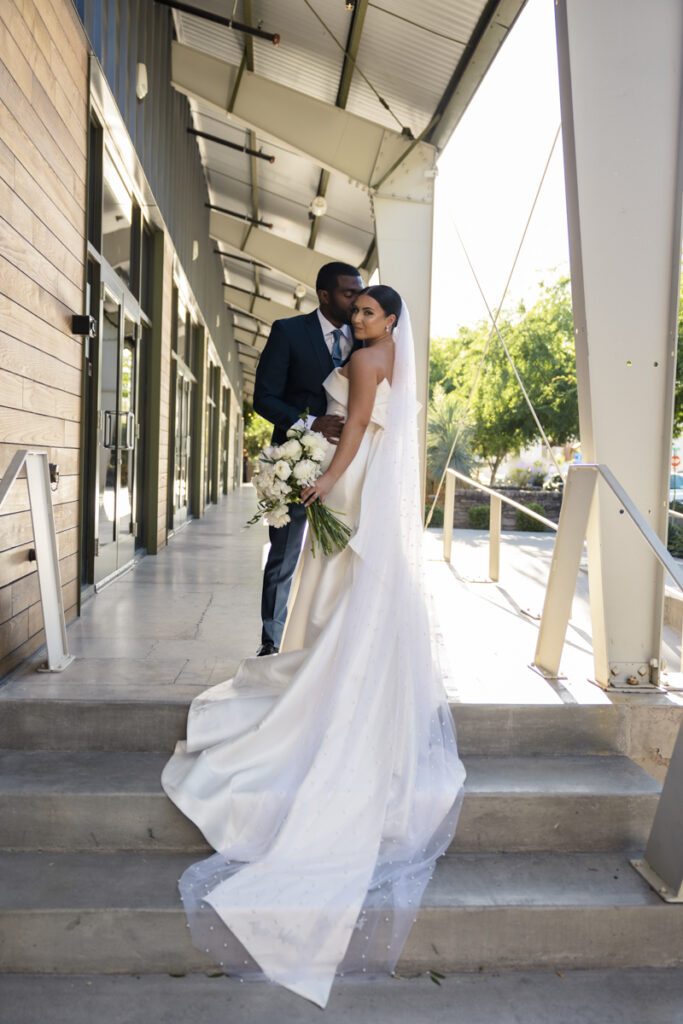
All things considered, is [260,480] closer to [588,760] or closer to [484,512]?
[588,760]

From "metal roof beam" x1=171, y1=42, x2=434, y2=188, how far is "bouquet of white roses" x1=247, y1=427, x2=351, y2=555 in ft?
14.5

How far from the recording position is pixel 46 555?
307 centimetres

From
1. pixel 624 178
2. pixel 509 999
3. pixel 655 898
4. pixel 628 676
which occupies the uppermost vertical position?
pixel 624 178

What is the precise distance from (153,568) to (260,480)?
3.79m

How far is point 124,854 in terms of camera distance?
2.41 meters

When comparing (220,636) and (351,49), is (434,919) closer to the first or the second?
(220,636)

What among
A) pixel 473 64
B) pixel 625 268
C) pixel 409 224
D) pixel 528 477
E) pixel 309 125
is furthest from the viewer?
pixel 528 477

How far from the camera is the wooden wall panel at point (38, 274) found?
301 centimetres

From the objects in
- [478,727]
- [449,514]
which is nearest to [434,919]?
[478,727]

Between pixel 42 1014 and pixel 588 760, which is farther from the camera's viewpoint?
pixel 588 760

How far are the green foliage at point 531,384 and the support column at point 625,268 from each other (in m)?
20.7

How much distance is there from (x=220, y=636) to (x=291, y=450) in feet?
4.82

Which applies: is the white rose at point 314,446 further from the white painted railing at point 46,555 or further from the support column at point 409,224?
the support column at point 409,224

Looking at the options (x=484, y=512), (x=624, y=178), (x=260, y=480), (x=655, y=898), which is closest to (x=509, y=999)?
(x=655, y=898)
